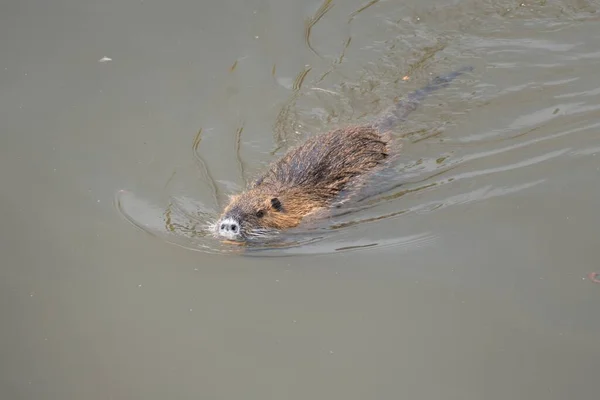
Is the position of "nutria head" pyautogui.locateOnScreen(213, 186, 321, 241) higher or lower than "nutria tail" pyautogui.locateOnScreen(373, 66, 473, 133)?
lower

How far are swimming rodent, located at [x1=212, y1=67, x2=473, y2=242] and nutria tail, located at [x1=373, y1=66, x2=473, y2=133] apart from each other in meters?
0.28

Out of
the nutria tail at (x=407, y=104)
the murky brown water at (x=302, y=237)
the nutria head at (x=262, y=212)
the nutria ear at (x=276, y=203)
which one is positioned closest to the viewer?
the murky brown water at (x=302, y=237)

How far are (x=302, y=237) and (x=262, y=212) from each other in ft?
1.10

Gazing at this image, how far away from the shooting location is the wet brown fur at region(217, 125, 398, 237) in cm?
470

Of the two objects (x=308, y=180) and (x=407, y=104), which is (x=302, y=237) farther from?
(x=407, y=104)

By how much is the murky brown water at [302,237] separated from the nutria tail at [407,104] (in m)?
A: 0.09

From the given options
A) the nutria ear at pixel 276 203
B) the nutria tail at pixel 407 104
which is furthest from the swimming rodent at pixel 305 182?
the nutria tail at pixel 407 104

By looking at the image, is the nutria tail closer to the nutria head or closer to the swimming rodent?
the swimming rodent

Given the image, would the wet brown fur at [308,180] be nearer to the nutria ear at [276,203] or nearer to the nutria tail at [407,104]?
the nutria ear at [276,203]

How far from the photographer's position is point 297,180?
15.9 ft

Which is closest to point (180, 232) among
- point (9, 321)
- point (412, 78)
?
point (9, 321)

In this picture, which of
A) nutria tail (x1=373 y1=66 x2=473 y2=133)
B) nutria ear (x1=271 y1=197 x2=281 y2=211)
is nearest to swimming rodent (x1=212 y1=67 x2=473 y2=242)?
nutria ear (x1=271 y1=197 x2=281 y2=211)

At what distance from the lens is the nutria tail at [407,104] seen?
18.1 ft

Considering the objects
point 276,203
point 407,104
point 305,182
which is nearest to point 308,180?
point 305,182
